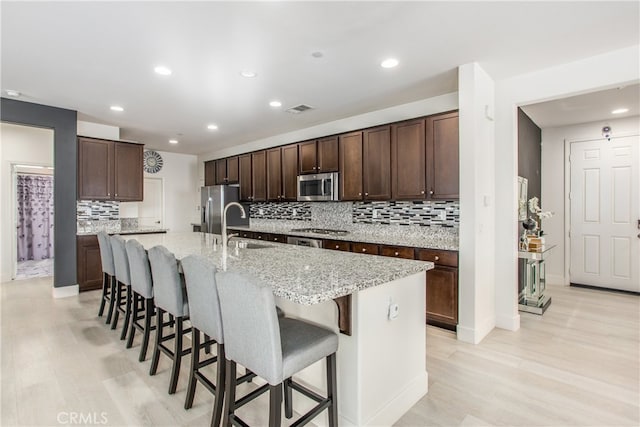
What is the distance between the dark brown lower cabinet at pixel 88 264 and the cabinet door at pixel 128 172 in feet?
2.77

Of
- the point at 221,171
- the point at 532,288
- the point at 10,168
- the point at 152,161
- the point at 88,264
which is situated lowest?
the point at 532,288

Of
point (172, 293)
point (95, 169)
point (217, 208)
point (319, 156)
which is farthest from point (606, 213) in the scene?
point (95, 169)

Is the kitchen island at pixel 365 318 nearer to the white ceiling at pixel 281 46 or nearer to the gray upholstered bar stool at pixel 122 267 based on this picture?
the gray upholstered bar stool at pixel 122 267

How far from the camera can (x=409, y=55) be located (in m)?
2.75

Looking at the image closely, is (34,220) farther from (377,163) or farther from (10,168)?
(377,163)

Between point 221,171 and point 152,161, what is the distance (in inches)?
66.6

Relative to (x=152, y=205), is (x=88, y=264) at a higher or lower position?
lower

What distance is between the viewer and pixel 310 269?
189 centimetres

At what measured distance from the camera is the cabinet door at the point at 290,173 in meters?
5.24

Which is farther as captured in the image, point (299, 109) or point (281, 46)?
point (299, 109)

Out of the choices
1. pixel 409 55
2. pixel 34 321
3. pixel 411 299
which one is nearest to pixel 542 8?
pixel 409 55

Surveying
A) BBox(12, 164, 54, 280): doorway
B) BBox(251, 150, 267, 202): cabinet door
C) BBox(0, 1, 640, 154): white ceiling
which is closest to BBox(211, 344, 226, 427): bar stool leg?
BBox(0, 1, 640, 154): white ceiling

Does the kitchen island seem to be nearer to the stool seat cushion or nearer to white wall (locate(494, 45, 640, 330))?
the stool seat cushion

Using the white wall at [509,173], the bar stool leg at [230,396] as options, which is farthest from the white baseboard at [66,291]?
the white wall at [509,173]
